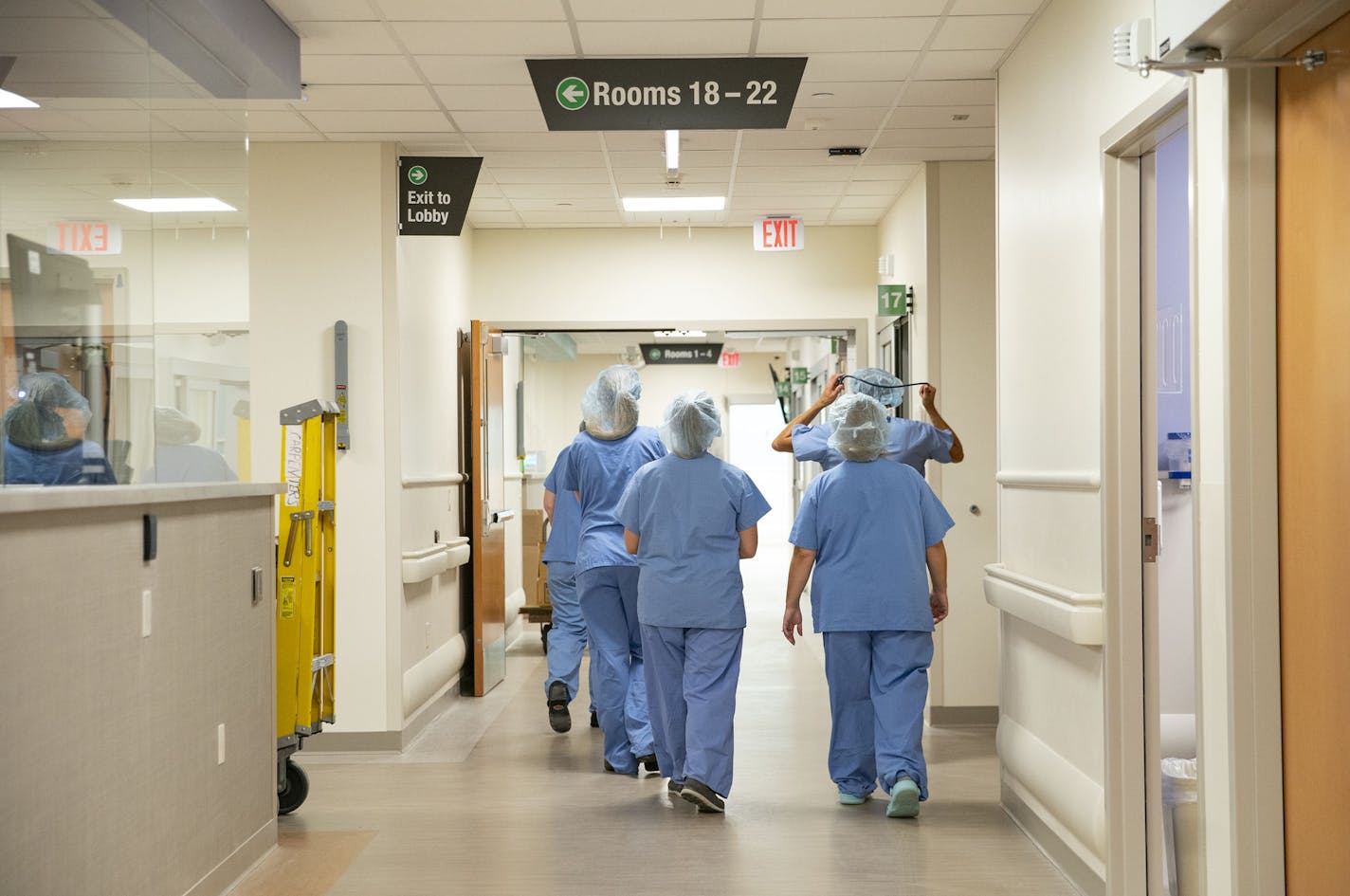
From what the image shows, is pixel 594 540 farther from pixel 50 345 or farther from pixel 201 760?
pixel 50 345

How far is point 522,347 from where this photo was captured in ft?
39.4

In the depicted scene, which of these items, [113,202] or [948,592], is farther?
[948,592]

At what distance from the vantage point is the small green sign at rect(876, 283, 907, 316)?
733cm

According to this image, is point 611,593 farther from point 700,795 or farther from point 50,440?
point 50,440

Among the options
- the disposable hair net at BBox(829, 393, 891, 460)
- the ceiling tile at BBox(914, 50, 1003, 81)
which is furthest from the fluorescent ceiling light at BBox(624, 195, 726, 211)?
the disposable hair net at BBox(829, 393, 891, 460)

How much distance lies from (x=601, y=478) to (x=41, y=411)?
3141 millimetres

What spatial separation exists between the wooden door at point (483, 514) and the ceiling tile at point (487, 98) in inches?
85.1

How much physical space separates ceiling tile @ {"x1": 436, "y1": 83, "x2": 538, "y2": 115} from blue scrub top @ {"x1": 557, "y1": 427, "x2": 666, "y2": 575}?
4.93 ft

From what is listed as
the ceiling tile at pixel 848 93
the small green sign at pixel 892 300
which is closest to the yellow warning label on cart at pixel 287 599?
the ceiling tile at pixel 848 93

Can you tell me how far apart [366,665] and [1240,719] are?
4.40 metres

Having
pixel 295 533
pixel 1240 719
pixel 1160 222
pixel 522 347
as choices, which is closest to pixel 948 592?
pixel 1160 222

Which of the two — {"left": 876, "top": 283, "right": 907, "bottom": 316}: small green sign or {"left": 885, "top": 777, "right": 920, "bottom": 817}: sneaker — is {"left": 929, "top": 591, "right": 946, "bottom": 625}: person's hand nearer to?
{"left": 885, "top": 777, "right": 920, "bottom": 817}: sneaker

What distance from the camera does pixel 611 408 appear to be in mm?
6129

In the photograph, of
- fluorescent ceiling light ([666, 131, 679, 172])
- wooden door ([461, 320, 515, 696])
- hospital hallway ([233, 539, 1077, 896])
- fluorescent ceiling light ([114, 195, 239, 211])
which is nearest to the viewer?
fluorescent ceiling light ([114, 195, 239, 211])
